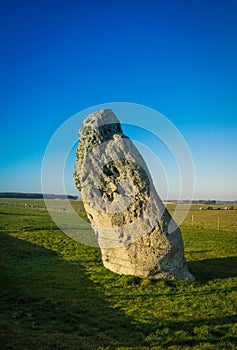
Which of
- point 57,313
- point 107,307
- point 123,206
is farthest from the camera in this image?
point 123,206

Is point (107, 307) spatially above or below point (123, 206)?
below

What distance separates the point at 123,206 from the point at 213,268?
19.3 feet

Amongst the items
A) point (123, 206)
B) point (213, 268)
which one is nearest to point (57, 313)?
point (123, 206)

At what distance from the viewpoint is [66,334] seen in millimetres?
7801

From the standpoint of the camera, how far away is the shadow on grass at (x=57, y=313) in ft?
24.2

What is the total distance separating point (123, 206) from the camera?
1428cm

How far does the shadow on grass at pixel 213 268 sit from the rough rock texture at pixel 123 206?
1.32 meters

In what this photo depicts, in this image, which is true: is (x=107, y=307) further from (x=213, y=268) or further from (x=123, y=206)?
(x=213, y=268)

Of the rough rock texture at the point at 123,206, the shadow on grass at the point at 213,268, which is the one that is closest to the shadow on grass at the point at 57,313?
the rough rock texture at the point at 123,206

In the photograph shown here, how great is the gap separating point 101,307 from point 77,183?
7.52 m

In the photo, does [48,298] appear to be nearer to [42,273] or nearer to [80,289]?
[80,289]

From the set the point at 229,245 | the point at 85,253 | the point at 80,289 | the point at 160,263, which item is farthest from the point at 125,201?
the point at 229,245

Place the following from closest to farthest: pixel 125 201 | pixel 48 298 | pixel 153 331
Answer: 1. pixel 153 331
2. pixel 48 298
3. pixel 125 201

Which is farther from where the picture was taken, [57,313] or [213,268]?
[213,268]
